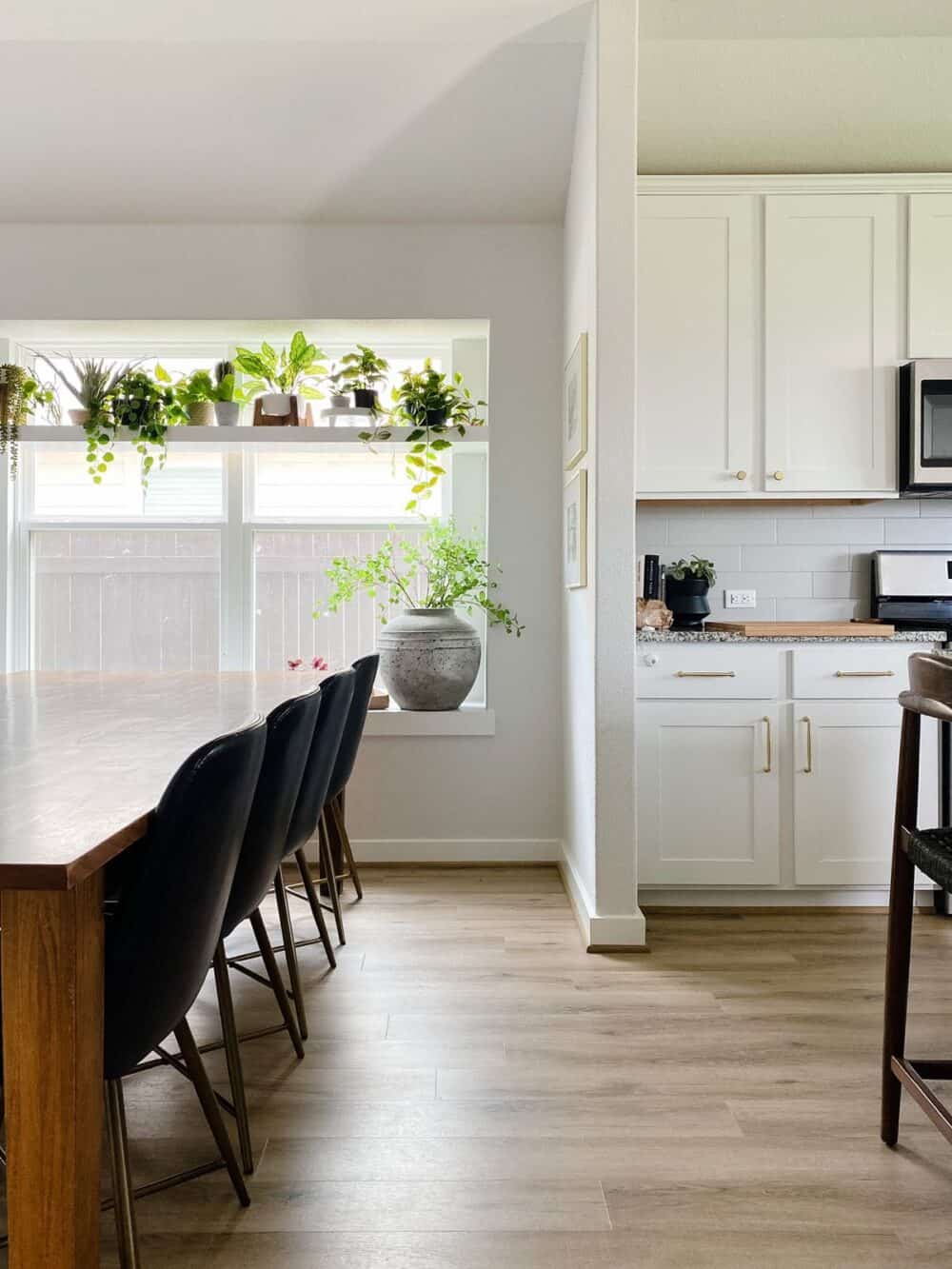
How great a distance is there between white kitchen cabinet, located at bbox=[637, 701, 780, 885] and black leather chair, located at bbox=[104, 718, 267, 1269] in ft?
6.80

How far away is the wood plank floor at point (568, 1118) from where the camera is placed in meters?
1.59

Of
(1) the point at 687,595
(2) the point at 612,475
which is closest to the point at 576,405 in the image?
(2) the point at 612,475

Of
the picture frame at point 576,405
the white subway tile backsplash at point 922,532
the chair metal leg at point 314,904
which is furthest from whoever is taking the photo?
the white subway tile backsplash at point 922,532

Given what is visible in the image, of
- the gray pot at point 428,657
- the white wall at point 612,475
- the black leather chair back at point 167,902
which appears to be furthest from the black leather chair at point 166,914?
the gray pot at point 428,657

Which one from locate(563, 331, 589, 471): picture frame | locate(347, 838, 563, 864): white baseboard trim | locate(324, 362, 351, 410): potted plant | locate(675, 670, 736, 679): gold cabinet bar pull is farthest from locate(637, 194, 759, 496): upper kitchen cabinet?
locate(347, 838, 563, 864): white baseboard trim

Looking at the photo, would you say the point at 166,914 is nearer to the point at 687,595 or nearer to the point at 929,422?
the point at 687,595

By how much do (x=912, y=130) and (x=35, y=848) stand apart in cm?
369

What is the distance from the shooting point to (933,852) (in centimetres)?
171

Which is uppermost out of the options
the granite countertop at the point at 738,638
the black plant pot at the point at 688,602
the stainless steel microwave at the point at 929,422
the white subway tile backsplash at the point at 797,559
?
the stainless steel microwave at the point at 929,422

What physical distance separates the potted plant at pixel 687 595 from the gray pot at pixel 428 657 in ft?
2.66

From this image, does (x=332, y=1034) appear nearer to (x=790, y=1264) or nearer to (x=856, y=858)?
(x=790, y=1264)

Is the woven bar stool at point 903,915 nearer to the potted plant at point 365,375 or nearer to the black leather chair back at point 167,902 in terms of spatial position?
the black leather chair back at point 167,902

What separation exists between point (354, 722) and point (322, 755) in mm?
521

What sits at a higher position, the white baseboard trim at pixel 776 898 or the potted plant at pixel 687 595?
the potted plant at pixel 687 595
